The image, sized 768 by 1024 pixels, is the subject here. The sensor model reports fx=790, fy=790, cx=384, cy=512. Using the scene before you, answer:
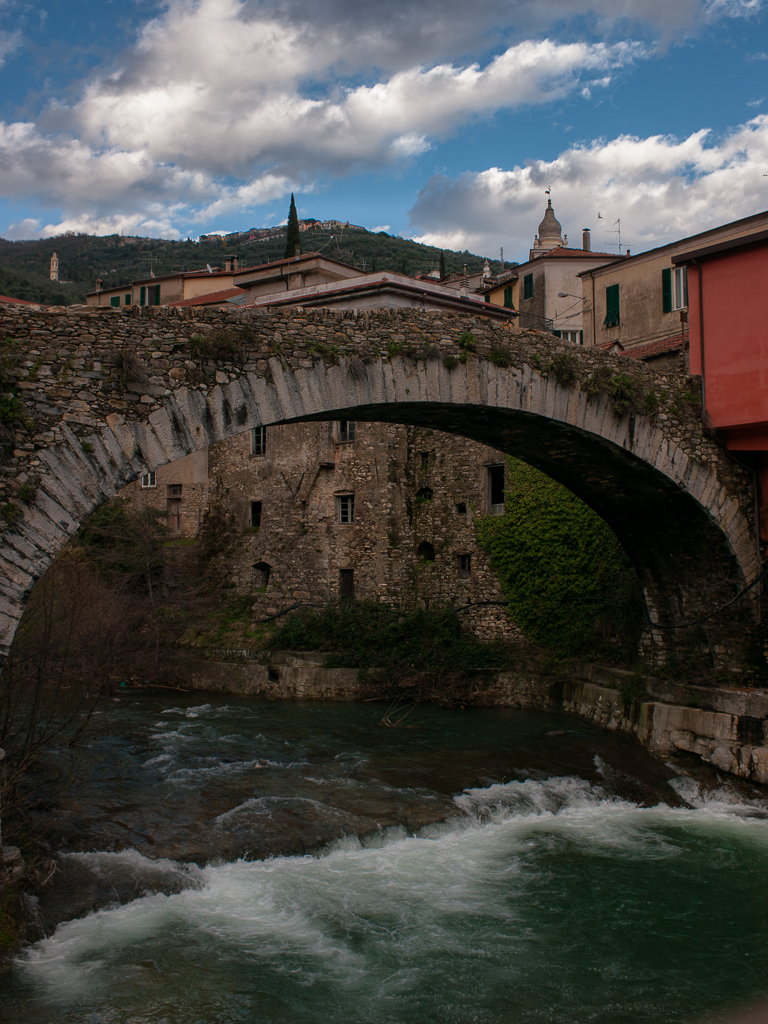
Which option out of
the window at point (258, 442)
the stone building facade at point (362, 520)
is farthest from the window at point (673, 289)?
the window at point (258, 442)

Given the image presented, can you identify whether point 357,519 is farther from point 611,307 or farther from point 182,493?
point 182,493

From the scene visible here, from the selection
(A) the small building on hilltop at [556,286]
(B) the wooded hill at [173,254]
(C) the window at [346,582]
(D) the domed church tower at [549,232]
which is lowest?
(C) the window at [346,582]

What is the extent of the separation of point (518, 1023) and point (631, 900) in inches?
89.6

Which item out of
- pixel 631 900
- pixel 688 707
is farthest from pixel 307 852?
pixel 688 707

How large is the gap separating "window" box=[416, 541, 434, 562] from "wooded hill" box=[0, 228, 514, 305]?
3856 centimetres

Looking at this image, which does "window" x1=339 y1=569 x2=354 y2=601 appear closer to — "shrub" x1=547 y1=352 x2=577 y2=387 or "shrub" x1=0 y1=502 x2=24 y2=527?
"shrub" x1=547 y1=352 x2=577 y2=387

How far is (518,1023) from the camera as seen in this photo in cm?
495

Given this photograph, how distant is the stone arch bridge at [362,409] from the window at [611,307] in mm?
9350

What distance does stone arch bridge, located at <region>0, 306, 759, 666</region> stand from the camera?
18.7ft

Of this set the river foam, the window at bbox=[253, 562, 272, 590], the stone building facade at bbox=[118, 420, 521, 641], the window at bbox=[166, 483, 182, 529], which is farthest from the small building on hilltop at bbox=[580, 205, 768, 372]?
the window at bbox=[166, 483, 182, 529]

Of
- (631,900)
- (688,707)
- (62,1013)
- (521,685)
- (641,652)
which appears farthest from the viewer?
(521,685)

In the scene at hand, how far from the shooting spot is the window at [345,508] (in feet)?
63.4

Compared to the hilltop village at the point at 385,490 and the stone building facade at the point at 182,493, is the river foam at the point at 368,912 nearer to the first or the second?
the hilltop village at the point at 385,490

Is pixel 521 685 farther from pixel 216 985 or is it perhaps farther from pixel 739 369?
pixel 216 985
